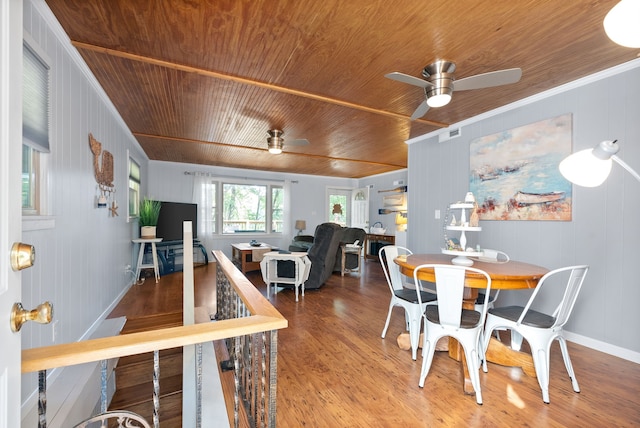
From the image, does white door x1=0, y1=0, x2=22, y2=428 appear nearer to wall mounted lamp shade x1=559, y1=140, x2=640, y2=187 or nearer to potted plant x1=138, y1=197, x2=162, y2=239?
wall mounted lamp shade x1=559, y1=140, x2=640, y2=187

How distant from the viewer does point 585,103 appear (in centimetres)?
261

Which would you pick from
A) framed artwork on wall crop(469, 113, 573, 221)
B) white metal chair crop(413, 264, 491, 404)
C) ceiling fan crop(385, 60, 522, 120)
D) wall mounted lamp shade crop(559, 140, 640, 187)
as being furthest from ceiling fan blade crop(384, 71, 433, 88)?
framed artwork on wall crop(469, 113, 573, 221)

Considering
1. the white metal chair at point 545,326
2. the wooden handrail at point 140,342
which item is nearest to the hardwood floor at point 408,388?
the white metal chair at point 545,326

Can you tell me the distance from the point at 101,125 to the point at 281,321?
3097 millimetres

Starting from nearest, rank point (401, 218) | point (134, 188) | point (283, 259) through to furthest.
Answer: point (283, 259) → point (134, 188) → point (401, 218)

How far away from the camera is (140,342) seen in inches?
33.8

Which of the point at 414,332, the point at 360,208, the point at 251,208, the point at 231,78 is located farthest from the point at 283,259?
the point at 360,208

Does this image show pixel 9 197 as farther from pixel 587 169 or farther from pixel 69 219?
pixel 587 169

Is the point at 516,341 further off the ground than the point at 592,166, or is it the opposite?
the point at 592,166

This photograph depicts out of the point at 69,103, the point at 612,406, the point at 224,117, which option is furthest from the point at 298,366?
the point at 224,117

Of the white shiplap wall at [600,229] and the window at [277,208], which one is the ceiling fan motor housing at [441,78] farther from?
the window at [277,208]

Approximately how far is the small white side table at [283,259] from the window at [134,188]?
2246mm

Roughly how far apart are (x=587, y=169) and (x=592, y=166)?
0.07 ft

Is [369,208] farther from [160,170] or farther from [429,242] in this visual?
[160,170]
